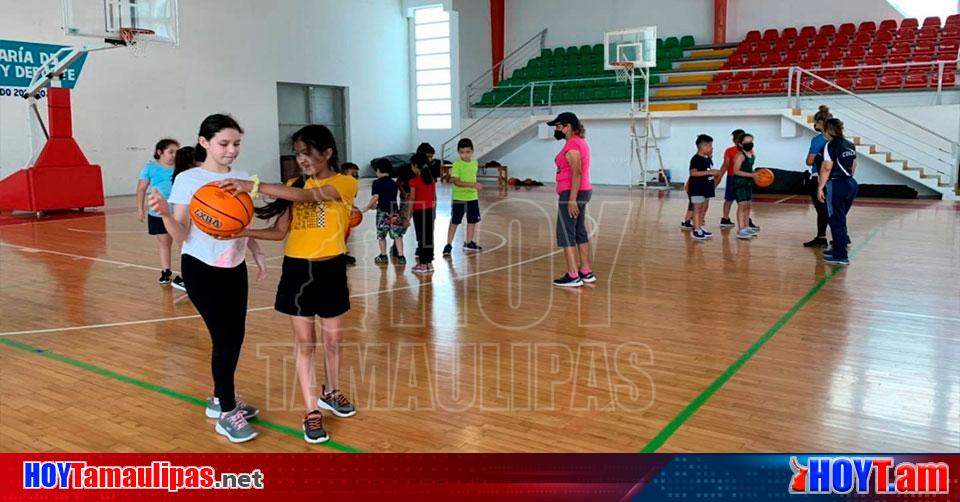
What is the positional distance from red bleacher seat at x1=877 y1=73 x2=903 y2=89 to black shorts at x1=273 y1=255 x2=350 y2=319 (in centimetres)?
1726

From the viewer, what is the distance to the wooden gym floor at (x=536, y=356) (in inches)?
145

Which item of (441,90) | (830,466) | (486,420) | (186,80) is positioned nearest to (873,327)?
(830,466)

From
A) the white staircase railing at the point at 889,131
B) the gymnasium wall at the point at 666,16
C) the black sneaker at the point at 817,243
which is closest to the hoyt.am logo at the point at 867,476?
the black sneaker at the point at 817,243

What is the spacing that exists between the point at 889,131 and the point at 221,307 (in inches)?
675

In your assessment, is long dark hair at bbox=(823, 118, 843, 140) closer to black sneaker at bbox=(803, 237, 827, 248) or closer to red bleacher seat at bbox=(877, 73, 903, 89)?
black sneaker at bbox=(803, 237, 827, 248)

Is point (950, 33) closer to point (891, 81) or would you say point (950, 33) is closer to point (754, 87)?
point (891, 81)

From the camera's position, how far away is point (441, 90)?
2431cm

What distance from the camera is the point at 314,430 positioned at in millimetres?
3562

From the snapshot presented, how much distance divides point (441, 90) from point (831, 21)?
37.9 feet

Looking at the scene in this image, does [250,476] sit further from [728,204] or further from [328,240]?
[728,204]

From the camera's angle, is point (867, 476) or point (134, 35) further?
point (134, 35)

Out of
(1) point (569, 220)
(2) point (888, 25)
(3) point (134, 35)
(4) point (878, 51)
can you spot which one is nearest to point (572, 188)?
(1) point (569, 220)

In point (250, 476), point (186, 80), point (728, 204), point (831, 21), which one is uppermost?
point (831, 21)

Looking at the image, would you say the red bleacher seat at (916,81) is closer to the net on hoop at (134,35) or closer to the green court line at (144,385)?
the net on hoop at (134,35)
